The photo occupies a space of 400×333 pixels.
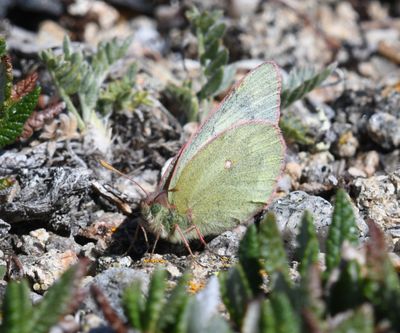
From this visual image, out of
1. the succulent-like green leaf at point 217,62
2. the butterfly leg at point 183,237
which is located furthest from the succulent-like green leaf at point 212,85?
the butterfly leg at point 183,237

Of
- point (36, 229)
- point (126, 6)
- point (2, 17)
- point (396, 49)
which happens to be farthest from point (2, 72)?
point (396, 49)

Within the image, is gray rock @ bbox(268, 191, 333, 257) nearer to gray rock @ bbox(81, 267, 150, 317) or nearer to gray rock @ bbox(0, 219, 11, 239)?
gray rock @ bbox(81, 267, 150, 317)

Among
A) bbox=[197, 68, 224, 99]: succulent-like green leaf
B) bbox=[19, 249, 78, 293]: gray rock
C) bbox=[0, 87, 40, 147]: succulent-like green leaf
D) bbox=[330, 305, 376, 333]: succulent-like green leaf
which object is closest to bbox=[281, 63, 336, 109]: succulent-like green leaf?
bbox=[197, 68, 224, 99]: succulent-like green leaf

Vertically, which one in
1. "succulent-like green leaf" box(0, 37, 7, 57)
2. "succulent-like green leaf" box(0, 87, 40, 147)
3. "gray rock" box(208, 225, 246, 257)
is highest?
"succulent-like green leaf" box(0, 37, 7, 57)

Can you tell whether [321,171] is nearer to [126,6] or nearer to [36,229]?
[36,229]

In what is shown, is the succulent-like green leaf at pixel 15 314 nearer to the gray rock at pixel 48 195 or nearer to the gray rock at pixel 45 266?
the gray rock at pixel 45 266

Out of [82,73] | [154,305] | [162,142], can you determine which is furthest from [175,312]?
[82,73]

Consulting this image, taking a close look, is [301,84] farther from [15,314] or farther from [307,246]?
[15,314]
